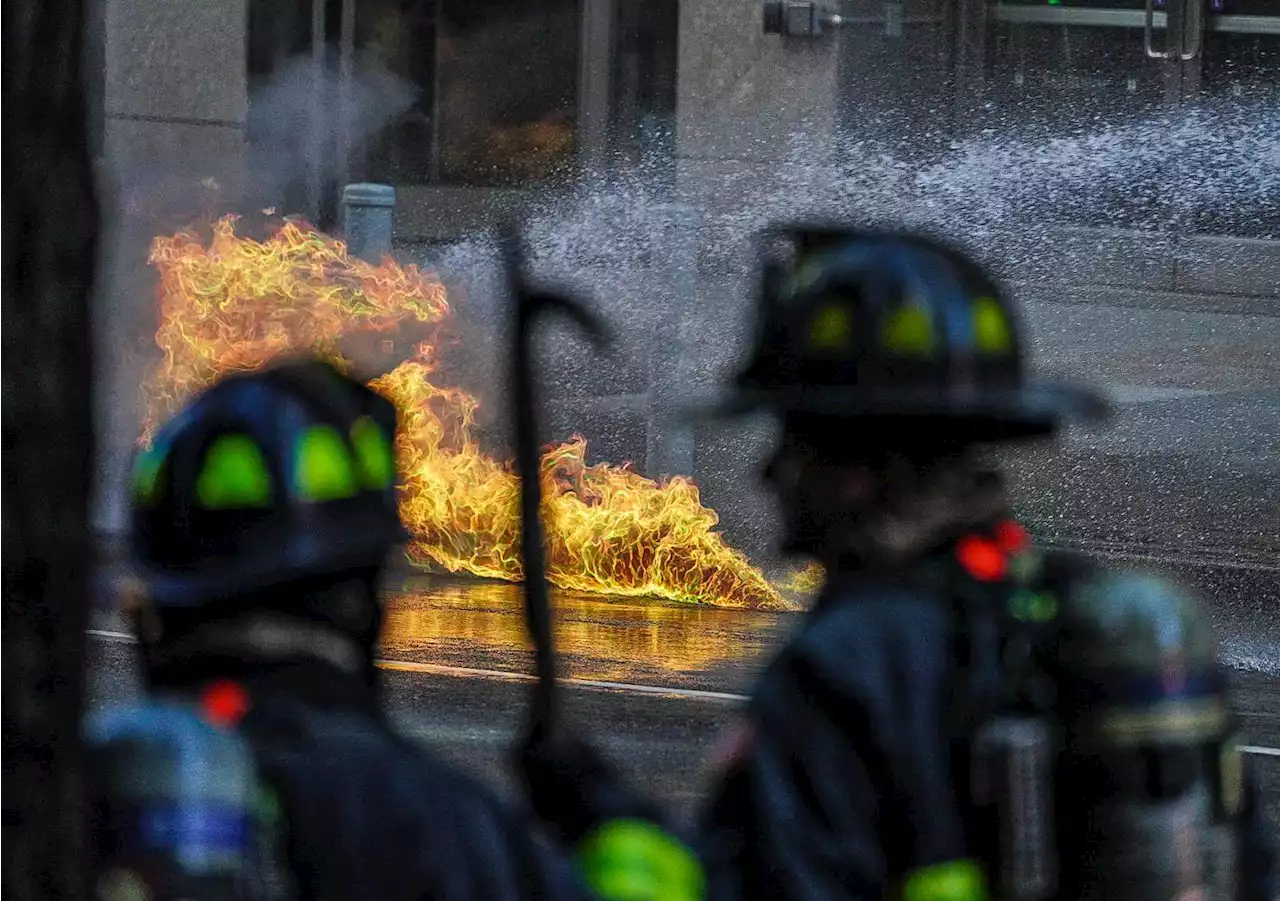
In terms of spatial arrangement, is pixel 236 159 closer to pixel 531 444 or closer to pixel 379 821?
pixel 531 444

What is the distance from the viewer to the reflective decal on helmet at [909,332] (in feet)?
8.31

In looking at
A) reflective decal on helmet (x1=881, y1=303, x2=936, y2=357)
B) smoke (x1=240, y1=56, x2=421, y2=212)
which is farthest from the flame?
reflective decal on helmet (x1=881, y1=303, x2=936, y2=357)

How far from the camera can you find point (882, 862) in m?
2.32

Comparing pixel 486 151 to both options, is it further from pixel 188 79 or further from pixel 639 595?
pixel 639 595

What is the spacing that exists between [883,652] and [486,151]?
15149mm

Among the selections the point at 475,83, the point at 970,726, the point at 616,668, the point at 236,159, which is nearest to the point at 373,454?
the point at 970,726

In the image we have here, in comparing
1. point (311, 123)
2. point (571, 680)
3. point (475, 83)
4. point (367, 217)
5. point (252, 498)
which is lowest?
point (571, 680)

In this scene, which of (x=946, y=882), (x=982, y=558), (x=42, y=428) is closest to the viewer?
(x=42, y=428)

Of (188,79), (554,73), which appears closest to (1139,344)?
(554,73)

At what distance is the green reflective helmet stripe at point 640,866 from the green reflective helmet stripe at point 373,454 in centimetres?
43

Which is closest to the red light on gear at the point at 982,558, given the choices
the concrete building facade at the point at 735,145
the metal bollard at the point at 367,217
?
the metal bollard at the point at 367,217

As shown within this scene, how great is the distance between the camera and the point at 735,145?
15.8 metres

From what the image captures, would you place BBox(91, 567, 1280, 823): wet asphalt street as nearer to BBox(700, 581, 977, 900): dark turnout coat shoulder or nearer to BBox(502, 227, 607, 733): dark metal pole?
BBox(502, 227, 607, 733): dark metal pole

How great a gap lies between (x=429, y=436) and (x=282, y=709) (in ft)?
28.4
